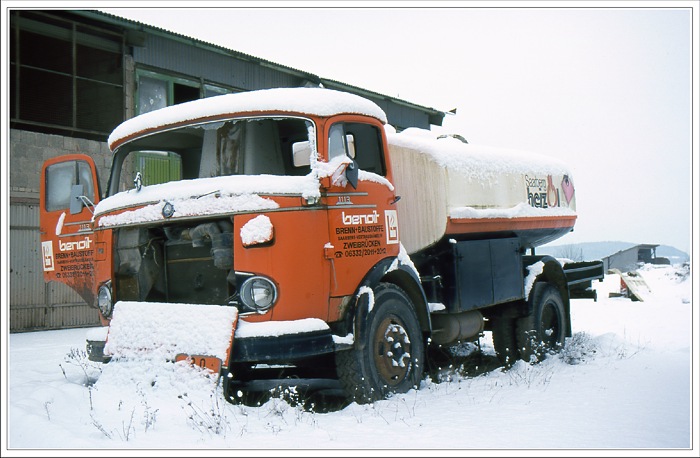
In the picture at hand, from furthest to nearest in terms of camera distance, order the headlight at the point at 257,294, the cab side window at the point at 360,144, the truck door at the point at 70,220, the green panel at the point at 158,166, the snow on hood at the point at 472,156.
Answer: the snow on hood at the point at 472,156
the truck door at the point at 70,220
the green panel at the point at 158,166
the cab side window at the point at 360,144
the headlight at the point at 257,294

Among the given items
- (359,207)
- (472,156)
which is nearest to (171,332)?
(359,207)

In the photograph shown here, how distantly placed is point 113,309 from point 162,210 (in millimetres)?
1104

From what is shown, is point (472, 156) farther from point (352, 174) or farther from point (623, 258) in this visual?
point (623, 258)

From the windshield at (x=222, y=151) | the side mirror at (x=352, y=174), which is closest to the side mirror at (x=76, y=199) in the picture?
the windshield at (x=222, y=151)

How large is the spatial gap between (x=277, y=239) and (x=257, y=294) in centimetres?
45

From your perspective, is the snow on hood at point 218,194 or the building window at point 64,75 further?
the building window at point 64,75

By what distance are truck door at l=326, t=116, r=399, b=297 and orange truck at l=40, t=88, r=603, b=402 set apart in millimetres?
17

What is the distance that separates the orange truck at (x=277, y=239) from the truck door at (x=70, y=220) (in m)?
0.02

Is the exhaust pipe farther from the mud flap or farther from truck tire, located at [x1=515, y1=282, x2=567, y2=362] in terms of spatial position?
the mud flap

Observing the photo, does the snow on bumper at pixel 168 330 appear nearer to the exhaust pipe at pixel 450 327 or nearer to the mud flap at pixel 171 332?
the mud flap at pixel 171 332

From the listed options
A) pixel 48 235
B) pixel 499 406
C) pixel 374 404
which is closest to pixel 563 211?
pixel 499 406

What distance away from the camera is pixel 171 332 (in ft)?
17.0

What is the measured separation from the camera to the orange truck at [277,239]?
5086 mm

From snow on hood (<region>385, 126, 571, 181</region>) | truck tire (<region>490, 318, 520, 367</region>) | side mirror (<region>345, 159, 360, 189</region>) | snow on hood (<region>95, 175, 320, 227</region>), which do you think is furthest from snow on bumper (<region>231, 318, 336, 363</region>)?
truck tire (<region>490, 318, 520, 367</region>)
